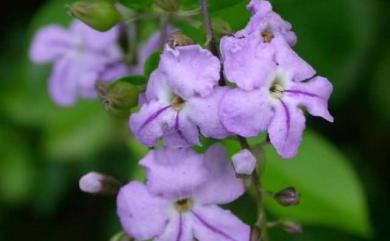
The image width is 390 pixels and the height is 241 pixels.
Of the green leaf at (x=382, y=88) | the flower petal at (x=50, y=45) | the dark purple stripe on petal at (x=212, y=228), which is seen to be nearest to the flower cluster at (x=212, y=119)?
the dark purple stripe on petal at (x=212, y=228)

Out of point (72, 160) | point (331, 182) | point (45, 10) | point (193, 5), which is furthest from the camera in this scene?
point (72, 160)

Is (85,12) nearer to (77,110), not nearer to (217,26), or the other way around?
(217,26)

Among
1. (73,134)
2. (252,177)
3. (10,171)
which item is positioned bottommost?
(10,171)

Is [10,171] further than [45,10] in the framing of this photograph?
Yes

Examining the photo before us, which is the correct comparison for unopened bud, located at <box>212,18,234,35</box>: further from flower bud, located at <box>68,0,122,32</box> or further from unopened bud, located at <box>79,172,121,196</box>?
unopened bud, located at <box>79,172,121,196</box>

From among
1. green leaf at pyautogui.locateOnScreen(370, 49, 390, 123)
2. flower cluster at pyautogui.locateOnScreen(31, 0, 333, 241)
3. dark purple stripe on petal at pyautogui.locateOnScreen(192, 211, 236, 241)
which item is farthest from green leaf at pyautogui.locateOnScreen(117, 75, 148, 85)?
green leaf at pyautogui.locateOnScreen(370, 49, 390, 123)

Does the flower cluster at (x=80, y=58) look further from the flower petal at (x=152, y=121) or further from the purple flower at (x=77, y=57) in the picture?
the flower petal at (x=152, y=121)

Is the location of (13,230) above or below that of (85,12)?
below

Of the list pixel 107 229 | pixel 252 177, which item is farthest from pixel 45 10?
pixel 252 177
